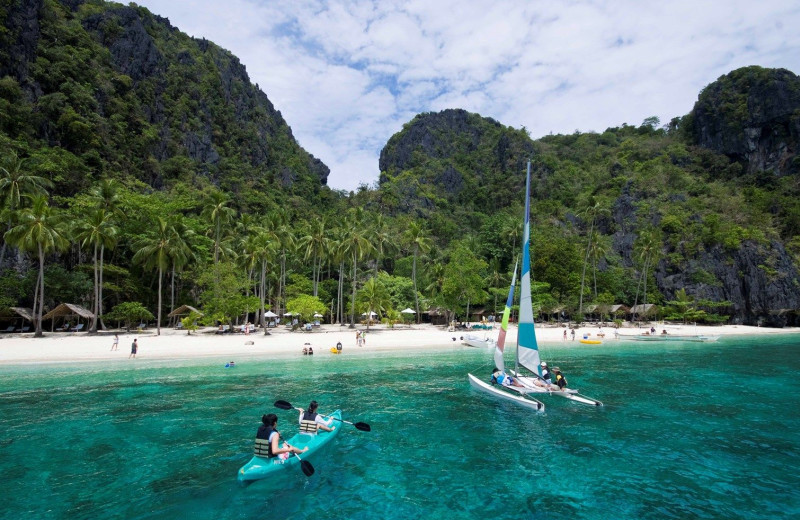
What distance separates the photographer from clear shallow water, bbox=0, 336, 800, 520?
1003 cm

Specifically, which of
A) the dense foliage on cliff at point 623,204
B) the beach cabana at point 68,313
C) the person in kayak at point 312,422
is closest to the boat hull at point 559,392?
the person in kayak at point 312,422

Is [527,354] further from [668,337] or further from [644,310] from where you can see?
[644,310]

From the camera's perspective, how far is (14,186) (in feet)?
136

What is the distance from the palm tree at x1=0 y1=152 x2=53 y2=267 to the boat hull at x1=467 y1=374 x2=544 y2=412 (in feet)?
152

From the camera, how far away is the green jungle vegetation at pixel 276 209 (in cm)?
4656

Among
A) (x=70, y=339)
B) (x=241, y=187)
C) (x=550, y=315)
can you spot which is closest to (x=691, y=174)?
(x=550, y=315)

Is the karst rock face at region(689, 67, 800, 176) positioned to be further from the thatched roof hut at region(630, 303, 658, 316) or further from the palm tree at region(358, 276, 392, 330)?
the palm tree at region(358, 276, 392, 330)

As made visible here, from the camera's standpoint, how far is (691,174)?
104 metres

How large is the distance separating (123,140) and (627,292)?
96273 mm

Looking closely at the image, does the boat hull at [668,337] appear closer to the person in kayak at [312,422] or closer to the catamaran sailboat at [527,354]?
the catamaran sailboat at [527,354]

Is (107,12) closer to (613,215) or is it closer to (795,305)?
(613,215)

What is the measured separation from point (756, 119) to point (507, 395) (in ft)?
408

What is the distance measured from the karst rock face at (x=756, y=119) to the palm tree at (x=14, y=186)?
453 feet

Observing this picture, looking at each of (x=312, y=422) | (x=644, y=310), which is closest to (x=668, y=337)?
(x=644, y=310)
